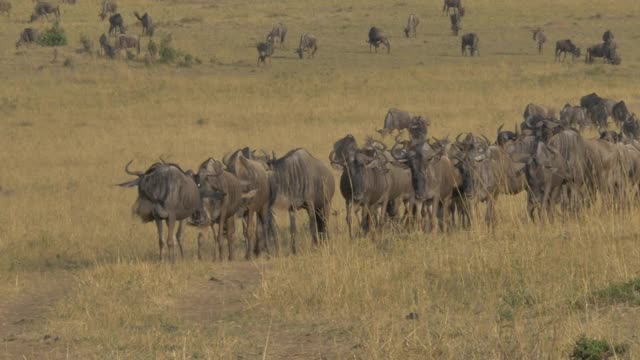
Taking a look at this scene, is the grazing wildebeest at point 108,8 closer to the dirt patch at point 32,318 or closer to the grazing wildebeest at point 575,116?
the grazing wildebeest at point 575,116

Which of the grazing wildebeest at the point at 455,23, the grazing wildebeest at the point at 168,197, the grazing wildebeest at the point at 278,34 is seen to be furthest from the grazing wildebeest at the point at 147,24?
the grazing wildebeest at the point at 168,197

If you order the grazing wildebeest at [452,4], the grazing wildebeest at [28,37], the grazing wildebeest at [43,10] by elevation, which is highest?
the grazing wildebeest at [43,10]

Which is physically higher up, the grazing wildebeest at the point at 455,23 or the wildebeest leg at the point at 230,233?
the grazing wildebeest at the point at 455,23

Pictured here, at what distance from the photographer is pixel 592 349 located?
6.96 meters

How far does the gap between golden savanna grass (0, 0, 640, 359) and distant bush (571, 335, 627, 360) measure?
0.15 m

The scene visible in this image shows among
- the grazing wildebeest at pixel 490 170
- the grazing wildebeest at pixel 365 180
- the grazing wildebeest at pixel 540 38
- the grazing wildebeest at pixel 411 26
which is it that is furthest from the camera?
the grazing wildebeest at pixel 411 26

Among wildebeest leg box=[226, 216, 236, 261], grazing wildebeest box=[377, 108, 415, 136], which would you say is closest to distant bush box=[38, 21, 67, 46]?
grazing wildebeest box=[377, 108, 415, 136]

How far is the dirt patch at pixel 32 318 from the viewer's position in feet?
27.8

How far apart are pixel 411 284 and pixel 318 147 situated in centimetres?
1460

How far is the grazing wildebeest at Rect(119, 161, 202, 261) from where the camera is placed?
13305 mm

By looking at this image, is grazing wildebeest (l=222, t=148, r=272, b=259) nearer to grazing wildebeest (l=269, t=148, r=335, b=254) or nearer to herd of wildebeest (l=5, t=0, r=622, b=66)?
grazing wildebeest (l=269, t=148, r=335, b=254)

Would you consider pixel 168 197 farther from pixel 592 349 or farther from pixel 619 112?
pixel 619 112

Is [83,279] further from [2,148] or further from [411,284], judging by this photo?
[2,148]

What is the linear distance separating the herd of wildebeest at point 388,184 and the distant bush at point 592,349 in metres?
6.33
